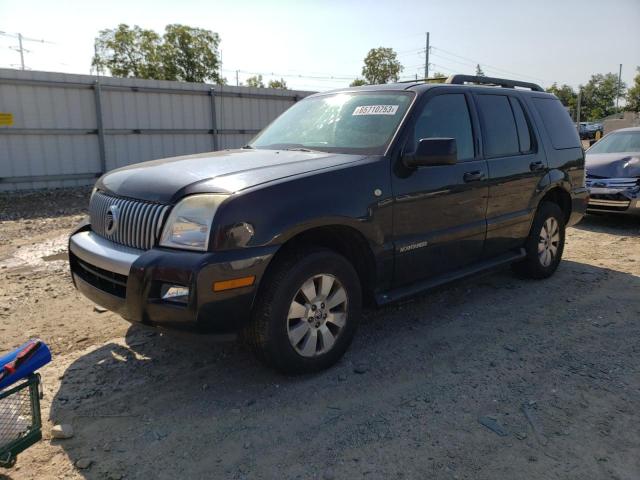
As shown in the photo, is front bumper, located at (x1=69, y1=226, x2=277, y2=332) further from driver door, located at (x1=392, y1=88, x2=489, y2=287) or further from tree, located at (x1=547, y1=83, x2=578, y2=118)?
tree, located at (x1=547, y1=83, x2=578, y2=118)

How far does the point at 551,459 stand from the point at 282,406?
57.6 inches

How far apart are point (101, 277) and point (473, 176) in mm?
2899

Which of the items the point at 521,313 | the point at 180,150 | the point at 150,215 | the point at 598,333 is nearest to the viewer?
the point at 150,215

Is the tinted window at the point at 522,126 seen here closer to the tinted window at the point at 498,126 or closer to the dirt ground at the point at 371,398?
the tinted window at the point at 498,126

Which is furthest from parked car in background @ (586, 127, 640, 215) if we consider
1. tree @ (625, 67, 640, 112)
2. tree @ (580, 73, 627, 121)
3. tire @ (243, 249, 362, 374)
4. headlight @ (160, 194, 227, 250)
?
tree @ (580, 73, 627, 121)

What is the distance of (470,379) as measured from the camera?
3348 mm

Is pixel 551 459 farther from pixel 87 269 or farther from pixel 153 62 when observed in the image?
pixel 153 62

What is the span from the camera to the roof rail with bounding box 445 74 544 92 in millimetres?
4605

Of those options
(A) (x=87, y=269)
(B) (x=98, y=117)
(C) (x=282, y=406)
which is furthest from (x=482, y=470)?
(B) (x=98, y=117)

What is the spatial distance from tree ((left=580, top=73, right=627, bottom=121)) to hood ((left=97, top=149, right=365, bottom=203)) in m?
76.4

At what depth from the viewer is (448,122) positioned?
162 inches

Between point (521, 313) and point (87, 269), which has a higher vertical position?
point (87, 269)

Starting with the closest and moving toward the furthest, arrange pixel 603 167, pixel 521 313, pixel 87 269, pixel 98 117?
1. pixel 87 269
2. pixel 521 313
3. pixel 603 167
4. pixel 98 117

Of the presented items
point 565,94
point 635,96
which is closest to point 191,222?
point 635,96
